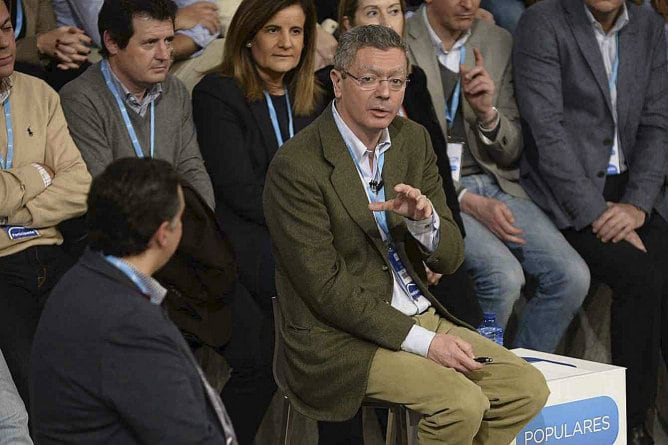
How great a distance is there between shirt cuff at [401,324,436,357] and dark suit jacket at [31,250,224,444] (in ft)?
3.44

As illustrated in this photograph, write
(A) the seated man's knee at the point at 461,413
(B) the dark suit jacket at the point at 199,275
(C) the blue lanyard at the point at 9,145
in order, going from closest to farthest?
(A) the seated man's knee at the point at 461,413 → (B) the dark suit jacket at the point at 199,275 → (C) the blue lanyard at the point at 9,145

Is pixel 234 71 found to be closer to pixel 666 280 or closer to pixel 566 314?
pixel 566 314

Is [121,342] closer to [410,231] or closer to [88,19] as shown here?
[410,231]

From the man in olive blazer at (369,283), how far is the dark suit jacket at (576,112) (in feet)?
4.68

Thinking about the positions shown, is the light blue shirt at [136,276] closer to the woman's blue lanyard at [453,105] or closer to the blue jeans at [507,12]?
the woman's blue lanyard at [453,105]

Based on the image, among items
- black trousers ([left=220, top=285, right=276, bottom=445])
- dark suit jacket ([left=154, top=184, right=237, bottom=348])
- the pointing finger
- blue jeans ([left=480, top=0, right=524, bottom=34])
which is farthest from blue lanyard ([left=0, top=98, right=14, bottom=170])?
blue jeans ([left=480, top=0, right=524, bottom=34])

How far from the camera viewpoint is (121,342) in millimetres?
2412

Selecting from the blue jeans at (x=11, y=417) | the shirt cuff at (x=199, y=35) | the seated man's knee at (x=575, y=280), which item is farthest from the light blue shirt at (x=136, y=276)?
the seated man's knee at (x=575, y=280)

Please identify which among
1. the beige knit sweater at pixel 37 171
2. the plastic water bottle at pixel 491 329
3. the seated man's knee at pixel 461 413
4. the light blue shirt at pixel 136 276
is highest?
the light blue shirt at pixel 136 276

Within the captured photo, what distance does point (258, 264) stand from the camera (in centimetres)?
422

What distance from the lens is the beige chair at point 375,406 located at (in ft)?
11.3

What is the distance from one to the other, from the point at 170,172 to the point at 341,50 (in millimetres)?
1233

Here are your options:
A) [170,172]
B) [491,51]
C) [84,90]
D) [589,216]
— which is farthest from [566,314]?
[170,172]

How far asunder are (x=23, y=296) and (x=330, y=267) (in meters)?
1.14
